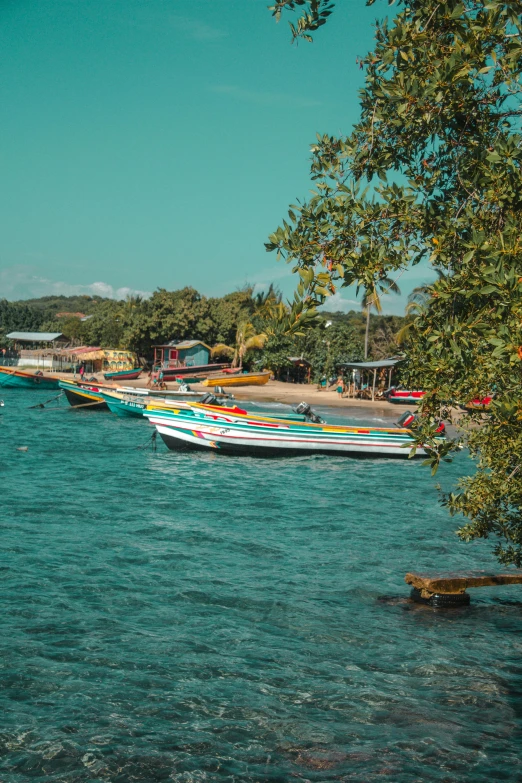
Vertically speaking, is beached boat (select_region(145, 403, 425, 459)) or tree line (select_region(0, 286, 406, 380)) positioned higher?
tree line (select_region(0, 286, 406, 380))

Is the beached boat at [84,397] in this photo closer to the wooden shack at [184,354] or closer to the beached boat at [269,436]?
the beached boat at [269,436]

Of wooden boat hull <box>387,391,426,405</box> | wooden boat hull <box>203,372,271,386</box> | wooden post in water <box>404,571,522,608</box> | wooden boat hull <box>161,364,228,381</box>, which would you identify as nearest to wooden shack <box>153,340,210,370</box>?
wooden boat hull <box>161,364,228,381</box>

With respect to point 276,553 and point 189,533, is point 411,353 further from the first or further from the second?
point 189,533

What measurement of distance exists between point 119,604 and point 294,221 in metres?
7.44

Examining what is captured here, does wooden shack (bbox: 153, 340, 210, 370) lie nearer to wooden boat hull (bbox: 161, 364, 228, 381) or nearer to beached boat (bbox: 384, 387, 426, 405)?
wooden boat hull (bbox: 161, 364, 228, 381)

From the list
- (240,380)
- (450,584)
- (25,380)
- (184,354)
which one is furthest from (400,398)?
(450,584)

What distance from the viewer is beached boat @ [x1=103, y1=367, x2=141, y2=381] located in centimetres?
6788

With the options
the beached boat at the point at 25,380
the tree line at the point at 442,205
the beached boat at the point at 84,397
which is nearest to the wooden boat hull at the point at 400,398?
the beached boat at the point at 84,397

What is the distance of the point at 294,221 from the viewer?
24.2 ft

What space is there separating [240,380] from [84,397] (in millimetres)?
18818

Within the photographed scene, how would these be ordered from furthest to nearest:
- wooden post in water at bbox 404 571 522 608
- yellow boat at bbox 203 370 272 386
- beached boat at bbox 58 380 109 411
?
yellow boat at bbox 203 370 272 386
beached boat at bbox 58 380 109 411
wooden post in water at bbox 404 571 522 608

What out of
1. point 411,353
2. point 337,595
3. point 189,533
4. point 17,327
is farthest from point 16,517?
point 17,327

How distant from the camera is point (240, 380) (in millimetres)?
62281

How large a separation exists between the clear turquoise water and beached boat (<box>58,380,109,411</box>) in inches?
972
